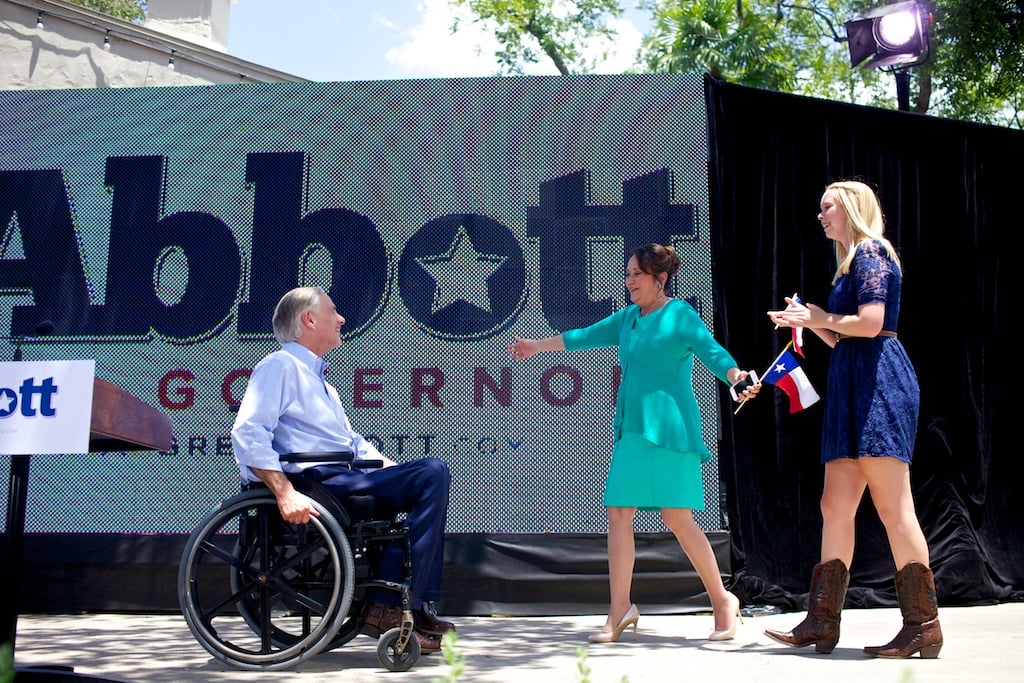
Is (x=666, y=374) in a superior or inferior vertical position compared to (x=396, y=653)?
superior

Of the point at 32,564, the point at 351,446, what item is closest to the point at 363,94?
the point at 351,446

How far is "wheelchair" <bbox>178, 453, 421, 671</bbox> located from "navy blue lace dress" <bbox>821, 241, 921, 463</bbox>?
4.31 ft

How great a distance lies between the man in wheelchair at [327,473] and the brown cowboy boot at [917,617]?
1292 mm

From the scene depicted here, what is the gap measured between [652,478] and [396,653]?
106cm

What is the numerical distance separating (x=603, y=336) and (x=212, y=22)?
9.02 m

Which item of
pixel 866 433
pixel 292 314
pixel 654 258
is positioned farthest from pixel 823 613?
pixel 292 314

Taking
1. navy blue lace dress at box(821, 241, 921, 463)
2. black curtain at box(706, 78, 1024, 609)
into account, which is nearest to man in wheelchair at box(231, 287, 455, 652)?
navy blue lace dress at box(821, 241, 921, 463)

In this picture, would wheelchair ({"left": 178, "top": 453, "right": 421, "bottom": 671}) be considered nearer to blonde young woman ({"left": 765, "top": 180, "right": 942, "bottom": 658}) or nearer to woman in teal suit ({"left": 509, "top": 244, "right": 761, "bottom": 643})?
woman in teal suit ({"left": 509, "top": 244, "right": 761, "bottom": 643})

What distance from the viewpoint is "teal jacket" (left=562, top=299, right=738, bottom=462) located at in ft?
11.4

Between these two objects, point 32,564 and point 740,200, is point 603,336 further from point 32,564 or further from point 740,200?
point 32,564

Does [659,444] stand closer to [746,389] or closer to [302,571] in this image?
[746,389]

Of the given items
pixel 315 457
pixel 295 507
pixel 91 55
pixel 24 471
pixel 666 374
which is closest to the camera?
pixel 24 471

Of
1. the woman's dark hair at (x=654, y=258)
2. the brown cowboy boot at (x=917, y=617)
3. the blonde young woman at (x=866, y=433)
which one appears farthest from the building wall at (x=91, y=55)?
the brown cowboy boot at (x=917, y=617)

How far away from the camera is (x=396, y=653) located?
2871mm
